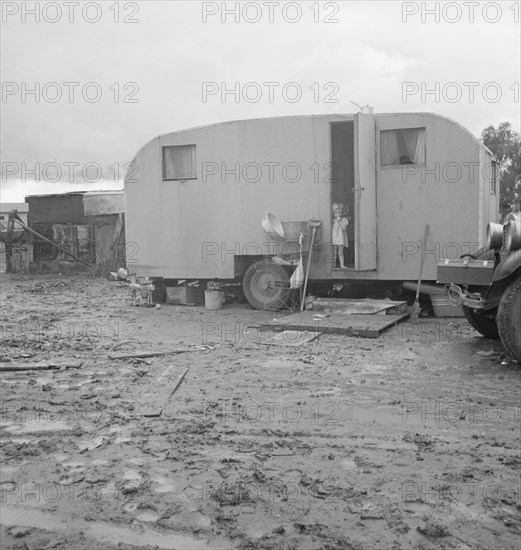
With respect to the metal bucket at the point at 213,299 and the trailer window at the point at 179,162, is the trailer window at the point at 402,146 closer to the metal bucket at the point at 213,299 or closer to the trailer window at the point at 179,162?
the trailer window at the point at 179,162

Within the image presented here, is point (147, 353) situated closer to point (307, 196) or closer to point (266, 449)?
point (266, 449)

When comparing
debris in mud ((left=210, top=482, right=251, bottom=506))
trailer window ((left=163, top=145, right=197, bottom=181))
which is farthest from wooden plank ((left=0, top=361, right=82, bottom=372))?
trailer window ((left=163, top=145, right=197, bottom=181))

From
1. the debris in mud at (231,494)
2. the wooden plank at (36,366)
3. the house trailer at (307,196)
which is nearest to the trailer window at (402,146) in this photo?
the house trailer at (307,196)

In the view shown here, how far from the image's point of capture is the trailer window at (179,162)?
12875mm

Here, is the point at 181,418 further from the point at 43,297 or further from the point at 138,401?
the point at 43,297

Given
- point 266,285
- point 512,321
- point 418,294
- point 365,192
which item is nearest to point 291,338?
point 512,321

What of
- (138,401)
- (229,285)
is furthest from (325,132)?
(138,401)

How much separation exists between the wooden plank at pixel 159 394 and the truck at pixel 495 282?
340 cm

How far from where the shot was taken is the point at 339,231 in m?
11.6

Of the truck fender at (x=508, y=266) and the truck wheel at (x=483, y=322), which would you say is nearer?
the truck fender at (x=508, y=266)

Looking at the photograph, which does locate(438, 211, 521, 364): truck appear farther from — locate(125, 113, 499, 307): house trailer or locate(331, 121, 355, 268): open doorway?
locate(331, 121, 355, 268): open doorway

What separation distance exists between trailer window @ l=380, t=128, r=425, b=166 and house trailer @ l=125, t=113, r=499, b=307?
0.06 ft

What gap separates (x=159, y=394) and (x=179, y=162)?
8.10 meters

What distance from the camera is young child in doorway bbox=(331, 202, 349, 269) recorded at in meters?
11.6
